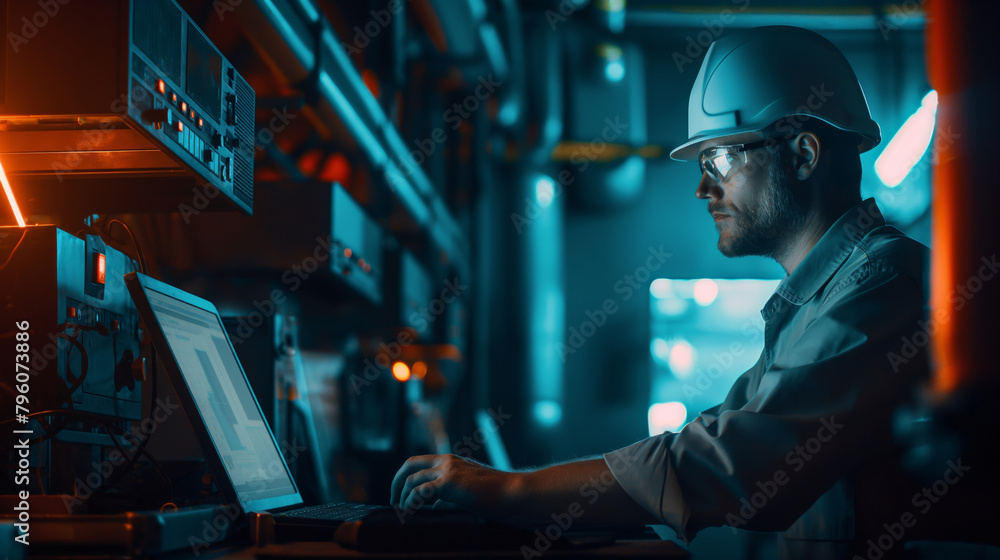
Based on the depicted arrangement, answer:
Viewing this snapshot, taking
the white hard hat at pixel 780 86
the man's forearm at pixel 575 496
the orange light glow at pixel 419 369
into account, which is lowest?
the man's forearm at pixel 575 496

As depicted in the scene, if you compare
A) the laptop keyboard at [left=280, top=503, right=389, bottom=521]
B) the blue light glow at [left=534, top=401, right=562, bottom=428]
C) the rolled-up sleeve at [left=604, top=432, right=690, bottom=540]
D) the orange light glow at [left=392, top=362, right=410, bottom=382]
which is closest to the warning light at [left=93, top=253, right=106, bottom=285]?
the laptop keyboard at [left=280, top=503, right=389, bottom=521]

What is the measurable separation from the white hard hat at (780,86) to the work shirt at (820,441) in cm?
38

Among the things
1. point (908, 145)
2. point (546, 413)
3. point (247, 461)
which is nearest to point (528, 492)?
point (247, 461)

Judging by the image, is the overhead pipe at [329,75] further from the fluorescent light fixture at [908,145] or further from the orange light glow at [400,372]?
the fluorescent light fixture at [908,145]

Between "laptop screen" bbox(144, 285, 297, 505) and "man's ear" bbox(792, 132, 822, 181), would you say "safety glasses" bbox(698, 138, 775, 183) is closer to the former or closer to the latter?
"man's ear" bbox(792, 132, 822, 181)

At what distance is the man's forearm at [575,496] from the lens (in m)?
1.08

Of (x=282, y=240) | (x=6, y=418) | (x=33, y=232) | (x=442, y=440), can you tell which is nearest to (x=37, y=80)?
(x=33, y=232)

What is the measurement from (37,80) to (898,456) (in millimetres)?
1242

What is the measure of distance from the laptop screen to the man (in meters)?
0.21

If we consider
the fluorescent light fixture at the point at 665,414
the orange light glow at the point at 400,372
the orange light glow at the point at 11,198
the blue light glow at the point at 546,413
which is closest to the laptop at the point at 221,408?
the orange light glow at the point at 11,198

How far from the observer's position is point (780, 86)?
1531 millimetres

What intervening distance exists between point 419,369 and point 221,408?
347 centimetres

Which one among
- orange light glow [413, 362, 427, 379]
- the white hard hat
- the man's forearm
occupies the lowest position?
the man's forearm

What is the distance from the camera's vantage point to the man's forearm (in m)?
1.08
